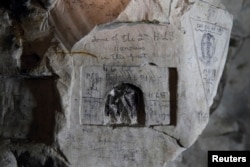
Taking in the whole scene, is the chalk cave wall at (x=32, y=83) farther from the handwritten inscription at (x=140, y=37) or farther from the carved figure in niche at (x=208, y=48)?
the carved figure in niche at (x=208, y=48)

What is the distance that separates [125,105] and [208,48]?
0.61 meters

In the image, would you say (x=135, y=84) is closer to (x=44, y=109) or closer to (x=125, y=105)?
(x=125, y=105)

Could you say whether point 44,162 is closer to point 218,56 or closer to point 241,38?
point 218,56

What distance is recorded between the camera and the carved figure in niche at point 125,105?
2520mm

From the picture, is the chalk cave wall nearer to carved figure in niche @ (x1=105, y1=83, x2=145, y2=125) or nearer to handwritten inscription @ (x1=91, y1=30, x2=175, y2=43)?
handwritten inscription @ (x1=91, y1=30, x2=175, y2=43)

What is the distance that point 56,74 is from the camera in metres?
2.46

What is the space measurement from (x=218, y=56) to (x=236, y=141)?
3.92 ft

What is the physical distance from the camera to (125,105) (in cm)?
253

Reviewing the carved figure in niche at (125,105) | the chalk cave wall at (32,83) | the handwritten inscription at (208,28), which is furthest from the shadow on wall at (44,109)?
the handwritten inscription at (208,28)

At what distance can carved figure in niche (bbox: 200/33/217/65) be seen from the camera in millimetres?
2637

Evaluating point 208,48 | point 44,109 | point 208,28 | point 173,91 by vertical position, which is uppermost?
point 208,28

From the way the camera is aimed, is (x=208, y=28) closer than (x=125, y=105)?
No

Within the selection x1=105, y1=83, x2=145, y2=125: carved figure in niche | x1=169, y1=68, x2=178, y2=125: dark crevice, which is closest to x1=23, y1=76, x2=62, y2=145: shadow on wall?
x1=105, y1=83, x2=145, y2=125: carved figure in niche

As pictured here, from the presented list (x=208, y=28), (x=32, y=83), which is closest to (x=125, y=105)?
(x=32, y=83)
